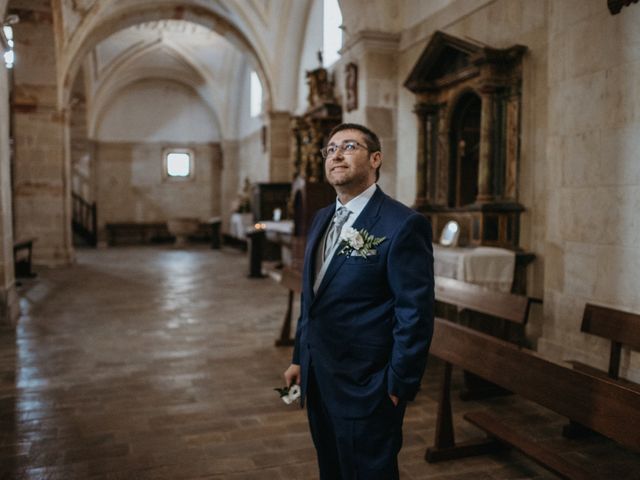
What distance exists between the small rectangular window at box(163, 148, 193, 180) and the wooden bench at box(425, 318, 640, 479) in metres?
19.7

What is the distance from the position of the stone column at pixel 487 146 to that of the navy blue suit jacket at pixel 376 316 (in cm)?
442

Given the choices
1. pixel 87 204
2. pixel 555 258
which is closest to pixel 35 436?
pixel 555 258

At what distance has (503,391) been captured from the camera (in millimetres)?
4387

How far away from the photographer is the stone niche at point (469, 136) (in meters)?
6.02

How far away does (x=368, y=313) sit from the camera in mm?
2039

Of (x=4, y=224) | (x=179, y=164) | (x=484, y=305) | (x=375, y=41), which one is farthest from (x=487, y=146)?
(x=179, y=164)

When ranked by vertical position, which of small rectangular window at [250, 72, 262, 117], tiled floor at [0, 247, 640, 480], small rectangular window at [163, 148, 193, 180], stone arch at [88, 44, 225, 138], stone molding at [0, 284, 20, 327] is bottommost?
tiled floor at [0, 247, 640, 480]

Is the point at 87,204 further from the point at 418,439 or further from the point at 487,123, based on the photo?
the point at 418,439

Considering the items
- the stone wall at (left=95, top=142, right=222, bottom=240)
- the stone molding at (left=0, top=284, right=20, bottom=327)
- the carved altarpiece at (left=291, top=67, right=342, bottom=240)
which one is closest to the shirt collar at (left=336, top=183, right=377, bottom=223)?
the stone molding at (left=0, top=284, right=20, bottom=327)

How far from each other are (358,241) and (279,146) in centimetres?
1284

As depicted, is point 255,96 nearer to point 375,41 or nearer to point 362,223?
point 375,41

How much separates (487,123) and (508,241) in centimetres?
126

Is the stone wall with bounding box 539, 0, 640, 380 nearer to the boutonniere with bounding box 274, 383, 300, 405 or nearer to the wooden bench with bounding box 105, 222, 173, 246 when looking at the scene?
the boutonniere with bounding box 274, 383, 300, 405

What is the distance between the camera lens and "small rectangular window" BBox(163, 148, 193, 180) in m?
21.9
